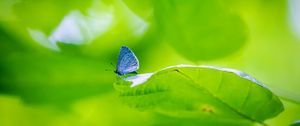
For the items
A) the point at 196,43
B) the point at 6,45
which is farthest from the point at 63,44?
the point at 196,43

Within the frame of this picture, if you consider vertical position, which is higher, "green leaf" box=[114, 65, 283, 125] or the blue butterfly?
the blue butterfly

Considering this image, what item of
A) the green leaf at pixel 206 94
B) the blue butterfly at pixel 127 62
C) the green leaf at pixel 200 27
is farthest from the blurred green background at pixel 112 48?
the green leaf at pixel 206 94

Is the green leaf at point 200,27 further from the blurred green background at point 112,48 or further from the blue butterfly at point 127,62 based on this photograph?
the blue butterfly at point 127,62

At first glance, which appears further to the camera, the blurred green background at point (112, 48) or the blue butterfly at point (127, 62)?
the blurred green background at point (112, 48)

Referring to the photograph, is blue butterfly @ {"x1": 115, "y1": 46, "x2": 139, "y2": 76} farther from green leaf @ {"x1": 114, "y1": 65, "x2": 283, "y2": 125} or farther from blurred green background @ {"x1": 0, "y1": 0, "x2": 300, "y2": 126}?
blurred green background @ {"x1": 0, "y1": 0, "x2": 300, "y2": 126}

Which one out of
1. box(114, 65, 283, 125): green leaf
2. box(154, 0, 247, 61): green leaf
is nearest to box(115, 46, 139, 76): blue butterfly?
box(114, 65, 283, 125): green leaf

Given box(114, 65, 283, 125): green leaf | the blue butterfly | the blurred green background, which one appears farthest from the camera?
the blurred green background

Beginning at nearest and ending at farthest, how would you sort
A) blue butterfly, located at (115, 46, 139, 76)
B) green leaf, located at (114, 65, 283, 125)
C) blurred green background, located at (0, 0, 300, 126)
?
green leaf, located at (114, 65, 283, 125), blue butterfly, located at (115, 46, 139, 76), blurred green background, located at (0, 0, 300, 126)
